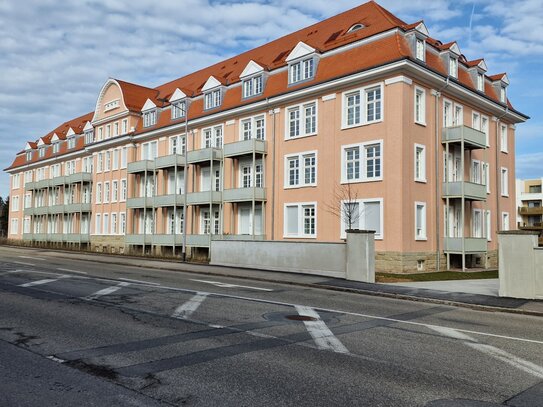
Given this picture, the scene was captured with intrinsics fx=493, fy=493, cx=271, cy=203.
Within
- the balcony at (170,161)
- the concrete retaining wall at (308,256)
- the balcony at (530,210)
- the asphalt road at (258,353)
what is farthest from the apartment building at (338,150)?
the balcony at (530,210)

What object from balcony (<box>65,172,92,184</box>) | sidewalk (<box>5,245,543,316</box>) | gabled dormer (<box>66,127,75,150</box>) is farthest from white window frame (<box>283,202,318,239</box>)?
gabled dormer (<box>66,127,75,150</box>)

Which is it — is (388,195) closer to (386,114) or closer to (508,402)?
(386,114)

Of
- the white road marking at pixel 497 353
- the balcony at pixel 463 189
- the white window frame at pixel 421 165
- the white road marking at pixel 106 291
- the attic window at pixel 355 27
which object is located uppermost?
the attic window at pixel 355 27

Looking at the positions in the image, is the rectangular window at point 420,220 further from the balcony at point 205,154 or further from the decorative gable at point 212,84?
the decorative gable at point 212,84

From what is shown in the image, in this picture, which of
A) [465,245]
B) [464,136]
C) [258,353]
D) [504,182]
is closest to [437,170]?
[464,136]

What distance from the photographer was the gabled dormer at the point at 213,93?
3747 centimetres

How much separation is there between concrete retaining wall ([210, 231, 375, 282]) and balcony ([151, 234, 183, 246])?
12.2 meters

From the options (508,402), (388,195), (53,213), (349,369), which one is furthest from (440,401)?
(53,213)

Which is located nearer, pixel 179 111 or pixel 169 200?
pixel 169 200

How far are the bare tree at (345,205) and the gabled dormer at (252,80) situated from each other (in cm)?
1026

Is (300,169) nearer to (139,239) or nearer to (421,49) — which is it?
(421,49)

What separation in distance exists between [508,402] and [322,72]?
26.4 metres

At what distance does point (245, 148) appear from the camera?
3300 cm

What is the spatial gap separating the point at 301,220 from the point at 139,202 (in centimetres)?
1866
